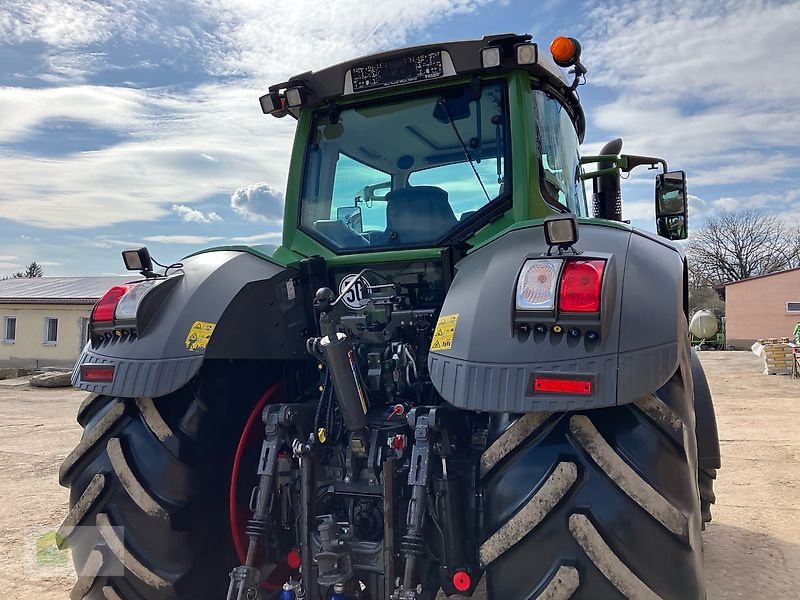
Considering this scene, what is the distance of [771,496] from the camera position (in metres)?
5.88

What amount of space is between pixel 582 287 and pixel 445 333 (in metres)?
0.46

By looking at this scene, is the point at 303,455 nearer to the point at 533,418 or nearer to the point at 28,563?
the point at 533,418

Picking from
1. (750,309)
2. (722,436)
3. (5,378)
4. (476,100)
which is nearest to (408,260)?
(476,100)

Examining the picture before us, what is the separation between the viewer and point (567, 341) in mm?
1971

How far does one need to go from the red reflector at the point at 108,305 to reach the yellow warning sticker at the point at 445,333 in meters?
1.37

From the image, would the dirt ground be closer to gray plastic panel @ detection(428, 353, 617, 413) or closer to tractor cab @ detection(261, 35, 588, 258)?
tractor cab @ detection(261, 35, 588, 258)

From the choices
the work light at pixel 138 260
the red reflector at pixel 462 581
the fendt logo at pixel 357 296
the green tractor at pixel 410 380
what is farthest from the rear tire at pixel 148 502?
the red reflector at pixel 462 581

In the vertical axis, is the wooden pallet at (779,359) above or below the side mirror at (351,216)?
below

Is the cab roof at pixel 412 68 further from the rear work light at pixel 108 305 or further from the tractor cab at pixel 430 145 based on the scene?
the rear work light at pixel 108 305

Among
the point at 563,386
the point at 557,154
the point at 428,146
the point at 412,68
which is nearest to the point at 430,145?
the point at 428,146

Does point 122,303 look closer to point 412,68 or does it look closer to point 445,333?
point 445,333

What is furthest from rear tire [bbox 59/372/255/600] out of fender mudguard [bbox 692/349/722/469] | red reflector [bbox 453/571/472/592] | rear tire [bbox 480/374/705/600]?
fender mudguard [bbox 692/349/722/469]

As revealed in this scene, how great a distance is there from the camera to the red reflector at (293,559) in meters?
2.78

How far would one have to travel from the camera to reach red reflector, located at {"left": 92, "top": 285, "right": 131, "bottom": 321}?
277cm
